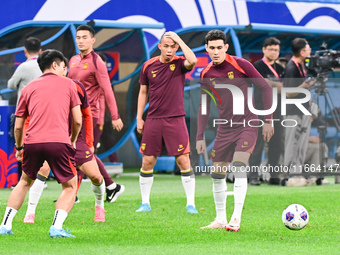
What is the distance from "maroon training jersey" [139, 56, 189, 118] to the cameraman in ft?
13.9

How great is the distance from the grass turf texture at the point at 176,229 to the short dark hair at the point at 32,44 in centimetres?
221

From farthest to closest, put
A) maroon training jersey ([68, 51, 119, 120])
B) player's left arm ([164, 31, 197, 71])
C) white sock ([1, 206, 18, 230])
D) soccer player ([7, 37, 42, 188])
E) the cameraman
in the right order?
the cameraman, soccer player ([7, 37, 42, 188]), maroon training jersey ([68, 51, 119, 120]), player's left arm ([164, 31, 197, 71]), white sock ([1, 206, 18, 230])

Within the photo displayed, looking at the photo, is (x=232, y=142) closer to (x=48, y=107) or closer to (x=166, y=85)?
(x=166, y=85)

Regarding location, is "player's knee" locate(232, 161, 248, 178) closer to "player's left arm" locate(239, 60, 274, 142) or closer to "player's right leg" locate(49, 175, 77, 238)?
"player's left arm" locate(239, 60, 274, 142)

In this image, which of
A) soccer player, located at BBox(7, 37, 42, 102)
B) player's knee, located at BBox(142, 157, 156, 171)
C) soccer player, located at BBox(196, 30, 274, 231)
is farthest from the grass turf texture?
soccer player, located at BBox(7, 37, 42, 102)

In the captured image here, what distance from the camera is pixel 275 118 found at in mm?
13727

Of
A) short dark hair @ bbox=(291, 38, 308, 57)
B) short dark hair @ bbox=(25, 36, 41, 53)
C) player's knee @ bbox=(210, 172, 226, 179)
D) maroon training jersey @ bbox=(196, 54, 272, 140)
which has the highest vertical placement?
maroon training jersey @ bbox=(196, 54, 272, 140)

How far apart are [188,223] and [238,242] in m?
1.47

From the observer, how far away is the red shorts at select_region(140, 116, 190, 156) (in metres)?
9.30

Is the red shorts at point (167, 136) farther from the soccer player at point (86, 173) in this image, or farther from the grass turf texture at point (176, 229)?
the soccer player at point (86, 173)

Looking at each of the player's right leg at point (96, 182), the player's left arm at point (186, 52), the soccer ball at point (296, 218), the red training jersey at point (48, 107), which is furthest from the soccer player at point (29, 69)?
the soccer ball at point (296, 218)

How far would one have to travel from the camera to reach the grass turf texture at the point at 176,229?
21.0ft

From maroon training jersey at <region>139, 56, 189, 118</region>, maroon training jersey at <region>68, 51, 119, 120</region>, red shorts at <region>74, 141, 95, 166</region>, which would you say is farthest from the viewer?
maroon training jersey at <region>68, 51, 119, 120</region>

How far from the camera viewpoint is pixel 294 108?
13453 millimetres
